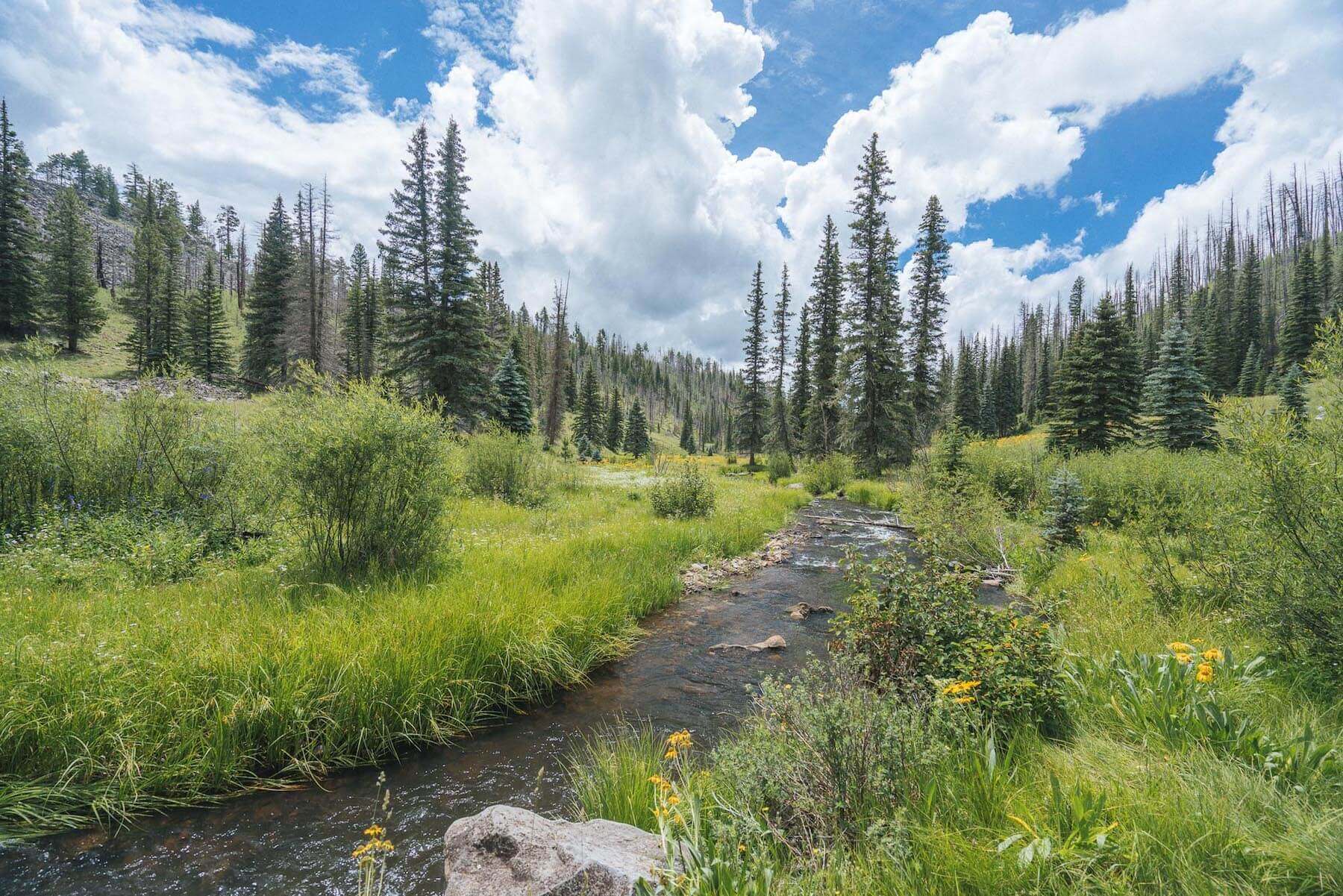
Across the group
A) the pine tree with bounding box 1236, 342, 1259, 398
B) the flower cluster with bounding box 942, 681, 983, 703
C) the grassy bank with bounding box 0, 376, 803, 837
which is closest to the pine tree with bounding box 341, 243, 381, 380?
Result: the grassy bank with bounding box 0, 376, 803, 837

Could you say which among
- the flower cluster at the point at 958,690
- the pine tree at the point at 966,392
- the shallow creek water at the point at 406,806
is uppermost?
the pine tree at the point at 966,392

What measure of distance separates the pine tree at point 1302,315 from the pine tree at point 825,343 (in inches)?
1586

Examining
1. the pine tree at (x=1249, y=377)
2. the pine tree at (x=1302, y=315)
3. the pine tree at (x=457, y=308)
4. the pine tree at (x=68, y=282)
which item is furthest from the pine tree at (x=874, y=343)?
the pine tree at (x=68, y=282)

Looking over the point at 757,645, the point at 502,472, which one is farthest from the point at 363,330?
the point at 757,645

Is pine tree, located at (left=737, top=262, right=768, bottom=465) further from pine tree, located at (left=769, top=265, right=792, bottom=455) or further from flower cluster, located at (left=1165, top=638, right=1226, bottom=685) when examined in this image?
flower cluster, located at (left=1165, top=638, right=1226, bottom=685)

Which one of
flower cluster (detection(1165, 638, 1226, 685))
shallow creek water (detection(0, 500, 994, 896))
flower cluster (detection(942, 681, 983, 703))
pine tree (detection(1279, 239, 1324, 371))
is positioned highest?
pine tree (detection(1279, 239, 1324, 371))

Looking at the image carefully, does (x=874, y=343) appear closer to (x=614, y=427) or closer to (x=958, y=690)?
(x=958, y=690)

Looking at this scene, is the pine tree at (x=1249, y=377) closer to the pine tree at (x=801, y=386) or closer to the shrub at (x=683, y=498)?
the pine tree at (x=801, y=386)

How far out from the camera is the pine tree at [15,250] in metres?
35.3

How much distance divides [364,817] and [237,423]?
876 cm

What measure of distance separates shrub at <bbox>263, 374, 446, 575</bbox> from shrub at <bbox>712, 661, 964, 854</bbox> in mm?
5561

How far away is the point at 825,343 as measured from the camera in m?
36.8

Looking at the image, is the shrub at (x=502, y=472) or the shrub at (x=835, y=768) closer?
the shrub at (x=835, y=768)

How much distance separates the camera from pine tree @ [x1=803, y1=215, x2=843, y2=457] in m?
35.5
